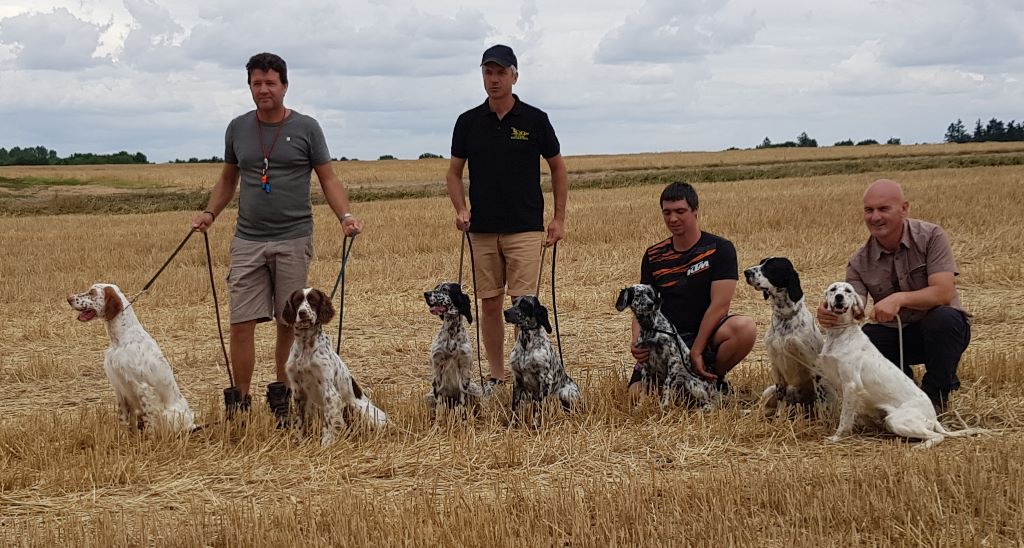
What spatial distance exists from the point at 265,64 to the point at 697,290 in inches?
125

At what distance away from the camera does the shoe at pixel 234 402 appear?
663 cm

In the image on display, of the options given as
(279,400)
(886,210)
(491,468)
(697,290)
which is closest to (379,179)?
(279,400)

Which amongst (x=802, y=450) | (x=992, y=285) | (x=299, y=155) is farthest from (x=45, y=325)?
(x=992, y=285)

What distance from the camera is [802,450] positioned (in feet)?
19.5

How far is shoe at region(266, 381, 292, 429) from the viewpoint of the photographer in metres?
6.61

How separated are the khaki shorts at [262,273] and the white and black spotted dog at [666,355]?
215 cm

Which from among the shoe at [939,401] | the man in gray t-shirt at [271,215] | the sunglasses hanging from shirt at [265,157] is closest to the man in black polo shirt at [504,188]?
the man in gray t-shirt at [271,215]

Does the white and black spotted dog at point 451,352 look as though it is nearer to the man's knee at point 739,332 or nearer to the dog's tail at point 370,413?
the dog's tail at point 370,413

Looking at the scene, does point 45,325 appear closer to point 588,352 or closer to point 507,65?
point 588,352

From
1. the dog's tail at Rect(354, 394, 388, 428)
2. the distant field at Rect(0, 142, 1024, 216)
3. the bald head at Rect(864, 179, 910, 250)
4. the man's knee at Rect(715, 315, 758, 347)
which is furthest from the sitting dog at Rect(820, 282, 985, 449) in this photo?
the distant field at Rect(0, 142, 1024, 216)

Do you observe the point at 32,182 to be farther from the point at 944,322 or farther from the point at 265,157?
the point at 944,322

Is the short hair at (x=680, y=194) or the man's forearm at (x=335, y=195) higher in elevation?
the man's forearm at (x=335, y=195)

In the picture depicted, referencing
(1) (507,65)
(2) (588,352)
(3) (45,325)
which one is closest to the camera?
(1) (507,65)

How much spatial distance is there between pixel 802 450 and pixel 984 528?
1.54 metres
